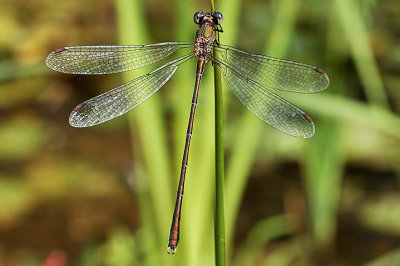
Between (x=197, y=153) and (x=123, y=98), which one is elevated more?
(x=123, y=98)

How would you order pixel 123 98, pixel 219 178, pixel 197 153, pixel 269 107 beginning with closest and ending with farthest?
pixel 219 178, pixel 269 107, pixel 123 98, pixel 197 153

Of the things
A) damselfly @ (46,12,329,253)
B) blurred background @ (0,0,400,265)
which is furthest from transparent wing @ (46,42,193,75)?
blurred background @ (0,0,400,265)

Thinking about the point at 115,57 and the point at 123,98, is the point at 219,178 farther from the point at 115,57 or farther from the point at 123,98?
the point at 115,57

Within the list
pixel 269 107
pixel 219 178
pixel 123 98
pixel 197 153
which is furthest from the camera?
pixel 197 153

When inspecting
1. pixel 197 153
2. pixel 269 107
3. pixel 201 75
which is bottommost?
pixel 197 153

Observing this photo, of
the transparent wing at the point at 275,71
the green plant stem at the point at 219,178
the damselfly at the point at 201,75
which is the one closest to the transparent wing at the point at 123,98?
the damselfly at the point at 201,75

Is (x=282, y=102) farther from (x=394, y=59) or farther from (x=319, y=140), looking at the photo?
(x=394, y=59)

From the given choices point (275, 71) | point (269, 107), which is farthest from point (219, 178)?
point (275, 71)
